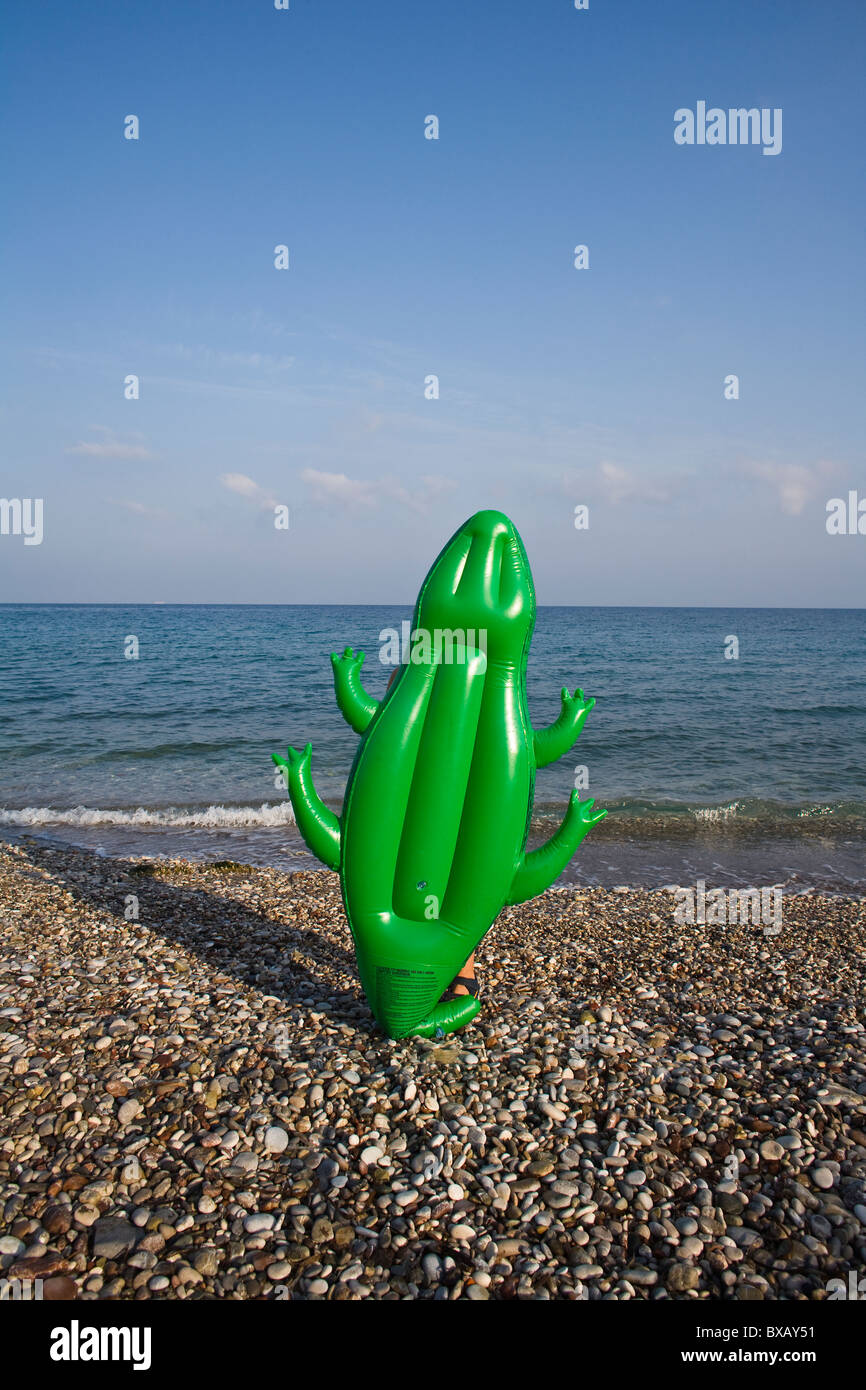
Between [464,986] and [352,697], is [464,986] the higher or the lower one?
the lower one

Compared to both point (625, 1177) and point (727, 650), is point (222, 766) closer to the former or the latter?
point (625, 1177)

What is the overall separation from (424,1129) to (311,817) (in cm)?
223

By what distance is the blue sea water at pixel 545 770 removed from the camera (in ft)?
47.2

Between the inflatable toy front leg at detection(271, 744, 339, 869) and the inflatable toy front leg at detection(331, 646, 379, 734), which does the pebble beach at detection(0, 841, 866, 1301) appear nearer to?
the inflatable toy front leg at detection(271, 744, 339, 869)

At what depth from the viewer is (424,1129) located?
4.86 m

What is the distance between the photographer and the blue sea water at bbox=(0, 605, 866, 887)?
14391 mm

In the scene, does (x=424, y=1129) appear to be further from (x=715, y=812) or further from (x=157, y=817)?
(x=715, y=812)

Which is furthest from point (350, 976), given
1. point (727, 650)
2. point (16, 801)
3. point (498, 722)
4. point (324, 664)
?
point (727, 650)

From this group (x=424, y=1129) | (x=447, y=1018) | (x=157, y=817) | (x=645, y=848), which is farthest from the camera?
(x=157, y=817)

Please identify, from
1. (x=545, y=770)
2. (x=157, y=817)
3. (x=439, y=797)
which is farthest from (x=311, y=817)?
(x=545, y=770)

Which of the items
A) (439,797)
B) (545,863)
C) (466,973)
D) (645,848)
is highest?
(439,797)

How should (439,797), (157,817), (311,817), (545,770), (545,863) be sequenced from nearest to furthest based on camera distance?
(439,797), (311,817), (545,863), (157,817), (545,770)

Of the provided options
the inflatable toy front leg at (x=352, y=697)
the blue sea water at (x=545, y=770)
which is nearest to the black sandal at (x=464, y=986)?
the inflatable toy front leg at (x=352, y=697)

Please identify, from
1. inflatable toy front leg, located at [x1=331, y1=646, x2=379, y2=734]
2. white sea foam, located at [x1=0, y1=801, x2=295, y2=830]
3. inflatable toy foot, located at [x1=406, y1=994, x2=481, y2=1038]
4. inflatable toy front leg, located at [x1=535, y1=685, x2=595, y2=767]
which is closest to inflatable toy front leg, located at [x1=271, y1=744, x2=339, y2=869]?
inflatable toy front leg, located at [x1=331, y1=646, x2=379, y2=734]
